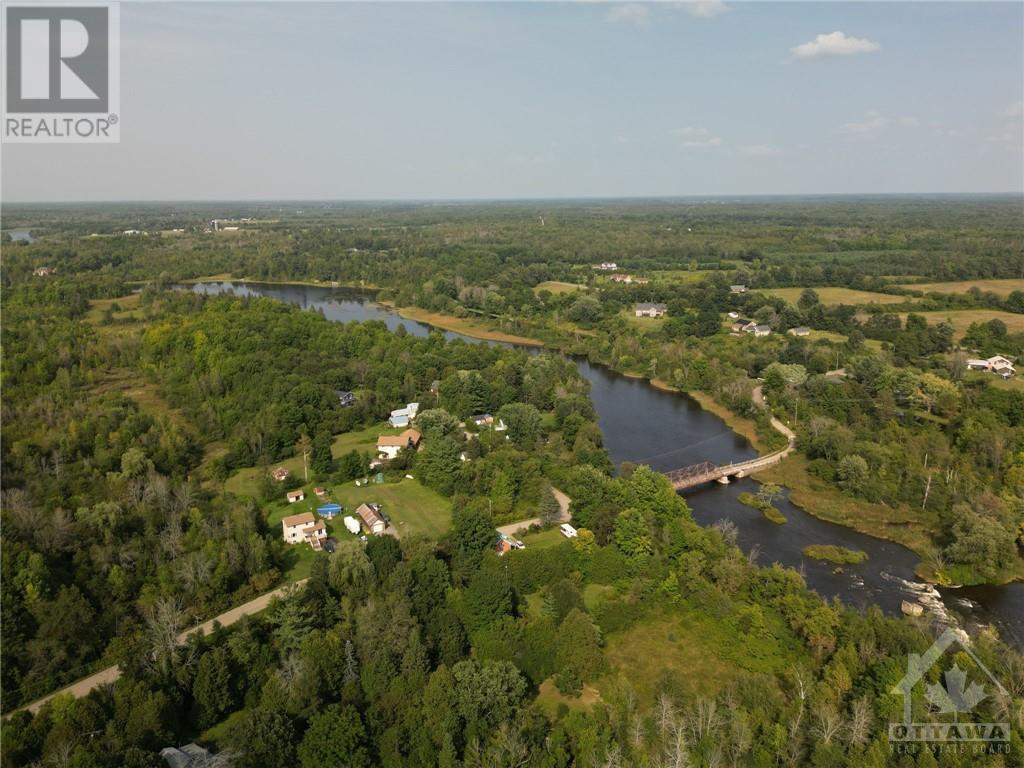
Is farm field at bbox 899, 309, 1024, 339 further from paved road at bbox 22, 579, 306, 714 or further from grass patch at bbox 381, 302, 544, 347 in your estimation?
paved road at bbox 22, 579, 306, 714

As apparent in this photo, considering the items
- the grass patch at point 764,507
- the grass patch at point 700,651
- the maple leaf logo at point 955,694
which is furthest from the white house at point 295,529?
the maple leaf logo at point 955,694

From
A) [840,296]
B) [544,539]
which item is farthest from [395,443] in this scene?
[840,296]

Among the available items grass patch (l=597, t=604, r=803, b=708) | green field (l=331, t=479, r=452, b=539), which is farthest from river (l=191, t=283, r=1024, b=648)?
green field (l=331, t=479, r=452, b=539)

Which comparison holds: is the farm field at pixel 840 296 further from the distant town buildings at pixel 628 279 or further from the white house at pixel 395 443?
the white house at pixel 395 443

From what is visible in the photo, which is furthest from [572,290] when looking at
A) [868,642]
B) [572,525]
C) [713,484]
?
[868,642]

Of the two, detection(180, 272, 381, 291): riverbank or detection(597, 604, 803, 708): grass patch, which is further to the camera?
detection(180, 272, 381, 291): riverbank

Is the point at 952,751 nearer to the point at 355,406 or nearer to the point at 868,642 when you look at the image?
the point at 868,642
